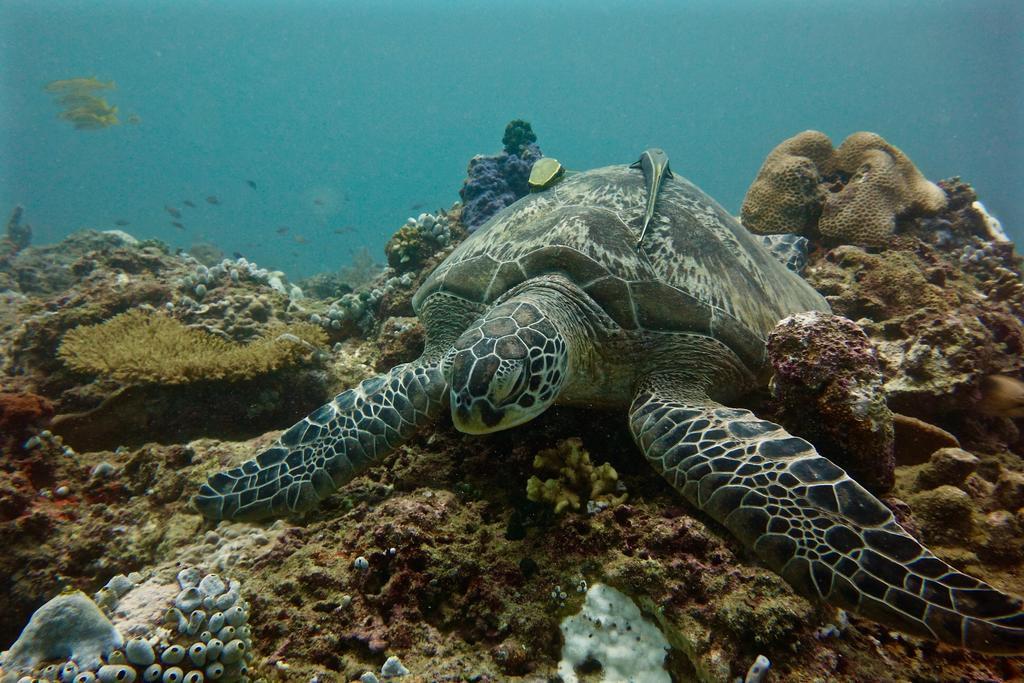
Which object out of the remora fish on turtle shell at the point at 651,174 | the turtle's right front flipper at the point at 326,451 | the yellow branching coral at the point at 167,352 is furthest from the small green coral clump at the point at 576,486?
the yellow branching coral at the point at 167,352

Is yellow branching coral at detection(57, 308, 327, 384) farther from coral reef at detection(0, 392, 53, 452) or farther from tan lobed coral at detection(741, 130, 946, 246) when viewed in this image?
tan lobed coral at detection(741, 130, 946, 246)

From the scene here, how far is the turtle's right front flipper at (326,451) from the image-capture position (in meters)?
2.83

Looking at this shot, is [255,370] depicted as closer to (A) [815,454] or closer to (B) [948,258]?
(A) [815,454]

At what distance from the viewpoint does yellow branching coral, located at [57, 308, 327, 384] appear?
13.3 ft

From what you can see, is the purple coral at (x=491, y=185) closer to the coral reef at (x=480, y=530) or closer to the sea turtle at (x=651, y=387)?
the sea turtle at (x=651, y=387)

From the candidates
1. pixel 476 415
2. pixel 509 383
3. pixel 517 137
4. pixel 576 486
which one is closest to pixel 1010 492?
pixel 576 486

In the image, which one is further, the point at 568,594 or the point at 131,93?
the point at 131,93

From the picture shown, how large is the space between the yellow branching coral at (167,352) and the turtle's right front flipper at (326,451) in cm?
146

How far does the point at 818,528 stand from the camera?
200 centimetres

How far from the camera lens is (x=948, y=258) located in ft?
20.3

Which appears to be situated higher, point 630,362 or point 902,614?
point 630,362

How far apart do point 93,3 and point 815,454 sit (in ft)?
436

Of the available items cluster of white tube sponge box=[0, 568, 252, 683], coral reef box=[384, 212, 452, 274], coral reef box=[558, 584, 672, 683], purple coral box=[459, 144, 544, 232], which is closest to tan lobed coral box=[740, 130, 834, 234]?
purple coral box=[459, 144, 544, 232]

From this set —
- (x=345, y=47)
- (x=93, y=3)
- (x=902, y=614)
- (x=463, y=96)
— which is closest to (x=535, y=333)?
(x=902, y=614)
